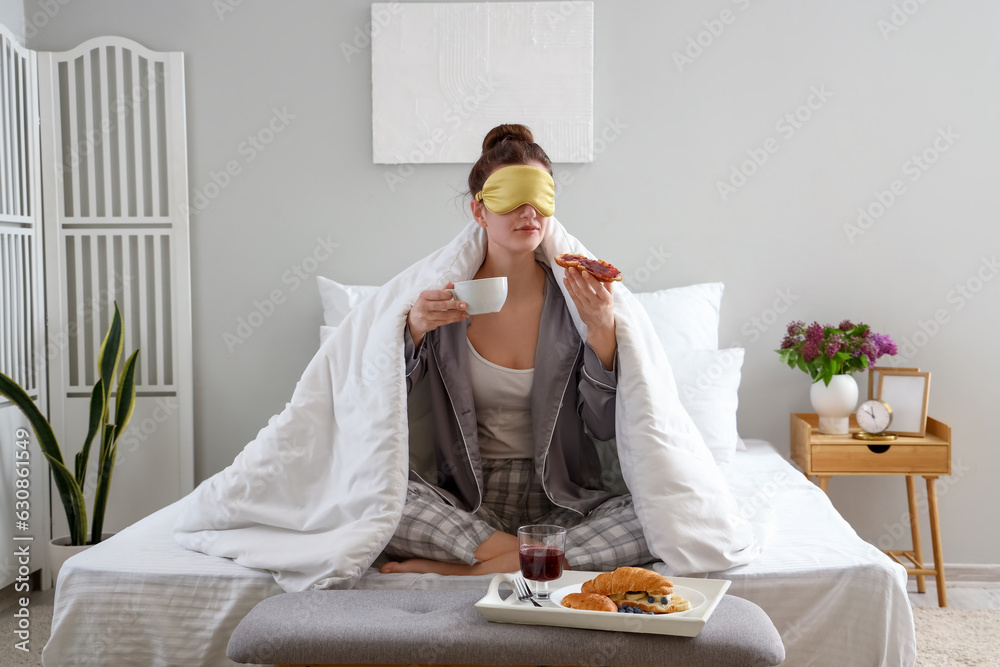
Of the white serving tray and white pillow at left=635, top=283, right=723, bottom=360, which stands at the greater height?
white pillow at left=635, top=283, right=723, bottom=360

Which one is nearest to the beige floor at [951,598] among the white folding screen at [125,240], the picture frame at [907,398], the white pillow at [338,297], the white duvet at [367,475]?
the white folding screen at [125,240]

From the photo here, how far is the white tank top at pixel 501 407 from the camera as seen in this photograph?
2016 millimetres

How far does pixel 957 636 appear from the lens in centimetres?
239

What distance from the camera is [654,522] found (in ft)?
5.54

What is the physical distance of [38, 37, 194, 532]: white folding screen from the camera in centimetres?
292

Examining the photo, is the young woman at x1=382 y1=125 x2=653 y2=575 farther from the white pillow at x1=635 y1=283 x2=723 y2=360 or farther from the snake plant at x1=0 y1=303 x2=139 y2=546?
the snake plant at x1=0 y1=303 x2=139 y2=546

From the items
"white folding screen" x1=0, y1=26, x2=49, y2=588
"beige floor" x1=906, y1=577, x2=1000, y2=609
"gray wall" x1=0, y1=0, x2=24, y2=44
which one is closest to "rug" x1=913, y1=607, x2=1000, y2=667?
"beige floor" x1=906, y1=577, x2=1000, y2=609

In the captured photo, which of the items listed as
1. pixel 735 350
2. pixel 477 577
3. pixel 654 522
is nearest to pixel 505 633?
pixel 477 577

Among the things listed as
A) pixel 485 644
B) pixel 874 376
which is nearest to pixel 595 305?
pixel 485 644

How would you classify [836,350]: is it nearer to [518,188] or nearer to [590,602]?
[518,188]

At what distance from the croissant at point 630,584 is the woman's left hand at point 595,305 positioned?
58 cm

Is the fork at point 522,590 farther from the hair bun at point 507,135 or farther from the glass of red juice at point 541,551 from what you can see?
the hair bun at point 507,135

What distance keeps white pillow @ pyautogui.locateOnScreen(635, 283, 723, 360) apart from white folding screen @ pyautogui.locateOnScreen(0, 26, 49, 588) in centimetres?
215

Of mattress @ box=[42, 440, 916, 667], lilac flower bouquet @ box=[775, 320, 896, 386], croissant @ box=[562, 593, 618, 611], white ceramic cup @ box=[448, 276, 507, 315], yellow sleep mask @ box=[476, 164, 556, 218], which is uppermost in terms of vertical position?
yellow sleep mask @ box=[476, 164, 556, 218]
